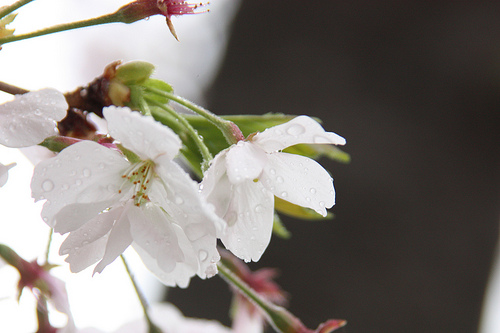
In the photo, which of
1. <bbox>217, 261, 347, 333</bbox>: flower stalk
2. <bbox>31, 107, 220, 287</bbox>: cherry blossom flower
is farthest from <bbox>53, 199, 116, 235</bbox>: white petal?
→ <bbox>217, 261, 347, 333</bbox>: flower stalk

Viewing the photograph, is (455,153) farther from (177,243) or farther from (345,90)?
(177,243)

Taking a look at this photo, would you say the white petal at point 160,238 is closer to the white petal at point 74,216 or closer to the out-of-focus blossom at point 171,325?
the white petal at point 74,216

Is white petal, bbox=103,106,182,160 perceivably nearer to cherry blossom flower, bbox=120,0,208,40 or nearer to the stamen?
the stamen

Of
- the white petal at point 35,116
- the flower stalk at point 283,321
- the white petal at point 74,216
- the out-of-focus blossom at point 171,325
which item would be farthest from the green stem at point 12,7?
the out-of-focus blossom at point 171,325

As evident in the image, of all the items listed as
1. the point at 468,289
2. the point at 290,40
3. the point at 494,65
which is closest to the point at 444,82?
the point at 494,65

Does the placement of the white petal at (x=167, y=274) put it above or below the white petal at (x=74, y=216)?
below

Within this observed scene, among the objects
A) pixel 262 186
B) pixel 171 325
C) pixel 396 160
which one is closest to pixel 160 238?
pixel 262 186
